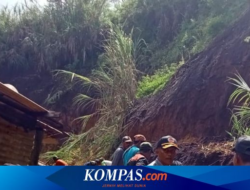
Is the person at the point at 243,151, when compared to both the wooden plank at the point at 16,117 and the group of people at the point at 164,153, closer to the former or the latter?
the group of people at the point at 164,153

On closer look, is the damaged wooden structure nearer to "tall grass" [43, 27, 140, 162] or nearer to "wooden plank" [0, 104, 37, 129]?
"wooden plank" [0, 104, 37, 129]

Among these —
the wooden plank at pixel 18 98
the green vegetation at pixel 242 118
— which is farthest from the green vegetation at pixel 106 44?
the wooden plank at pixel 18 98

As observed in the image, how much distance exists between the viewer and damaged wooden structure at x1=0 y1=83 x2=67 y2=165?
6.62 m

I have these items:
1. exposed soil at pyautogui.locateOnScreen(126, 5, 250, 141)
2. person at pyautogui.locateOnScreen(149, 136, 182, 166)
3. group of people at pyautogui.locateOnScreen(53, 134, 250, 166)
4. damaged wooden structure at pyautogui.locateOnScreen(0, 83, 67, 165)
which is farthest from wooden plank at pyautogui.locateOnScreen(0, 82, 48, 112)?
exposed soil at pyautogui.locateOnScreen(126, 5, 250, 141)

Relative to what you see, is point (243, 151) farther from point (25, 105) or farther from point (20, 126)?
point (20, 126)

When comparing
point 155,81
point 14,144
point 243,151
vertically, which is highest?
point 155,81

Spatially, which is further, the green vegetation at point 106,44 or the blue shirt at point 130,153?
the green vegetation at point 106,44

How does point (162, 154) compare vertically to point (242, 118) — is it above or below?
below

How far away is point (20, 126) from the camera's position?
7078 mm

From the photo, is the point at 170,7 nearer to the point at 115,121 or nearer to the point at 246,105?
the point at 115,121

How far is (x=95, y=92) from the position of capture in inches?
619

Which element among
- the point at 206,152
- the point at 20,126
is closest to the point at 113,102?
the point at 206,152

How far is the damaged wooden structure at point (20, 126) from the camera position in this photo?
6625 millimetres

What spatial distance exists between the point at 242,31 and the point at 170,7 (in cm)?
674
